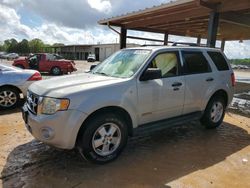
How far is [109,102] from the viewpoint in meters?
3.74

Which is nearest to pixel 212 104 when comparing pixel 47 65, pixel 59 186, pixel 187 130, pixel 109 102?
pixel 187 130

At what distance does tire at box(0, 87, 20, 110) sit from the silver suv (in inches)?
120

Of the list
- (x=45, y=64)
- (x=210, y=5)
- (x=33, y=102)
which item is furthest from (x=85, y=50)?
(x=33, y=102)

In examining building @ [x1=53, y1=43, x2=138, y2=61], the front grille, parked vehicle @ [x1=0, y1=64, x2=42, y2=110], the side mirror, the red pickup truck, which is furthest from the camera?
building @ [x1=53, y1=43, x2=138, y2=61]

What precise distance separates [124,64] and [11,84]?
12.6ft

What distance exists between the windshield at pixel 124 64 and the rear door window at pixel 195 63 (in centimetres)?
91

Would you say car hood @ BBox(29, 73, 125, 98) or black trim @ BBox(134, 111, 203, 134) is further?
black trim @ BBox(134, 111, 203, 134)

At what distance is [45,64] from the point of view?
18406 mm

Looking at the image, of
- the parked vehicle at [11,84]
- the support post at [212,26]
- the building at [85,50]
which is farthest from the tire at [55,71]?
the building at [85,50]

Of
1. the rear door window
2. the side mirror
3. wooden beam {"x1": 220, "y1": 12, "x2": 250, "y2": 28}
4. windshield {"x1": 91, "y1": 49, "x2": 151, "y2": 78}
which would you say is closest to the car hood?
windshield {"x1": 91, "y1": 49, "x2": 151, "y2": 78}

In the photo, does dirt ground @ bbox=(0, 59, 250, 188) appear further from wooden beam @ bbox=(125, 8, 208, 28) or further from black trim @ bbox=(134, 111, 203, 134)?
wooden beam @ bbox=(125, 8, 208, 28)

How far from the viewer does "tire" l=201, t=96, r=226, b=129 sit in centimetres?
561

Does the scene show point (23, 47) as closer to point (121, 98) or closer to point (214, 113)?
point (214, 113)

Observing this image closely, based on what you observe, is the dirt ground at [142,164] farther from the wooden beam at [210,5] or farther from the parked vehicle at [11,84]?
the wooden beam at [210,5]
